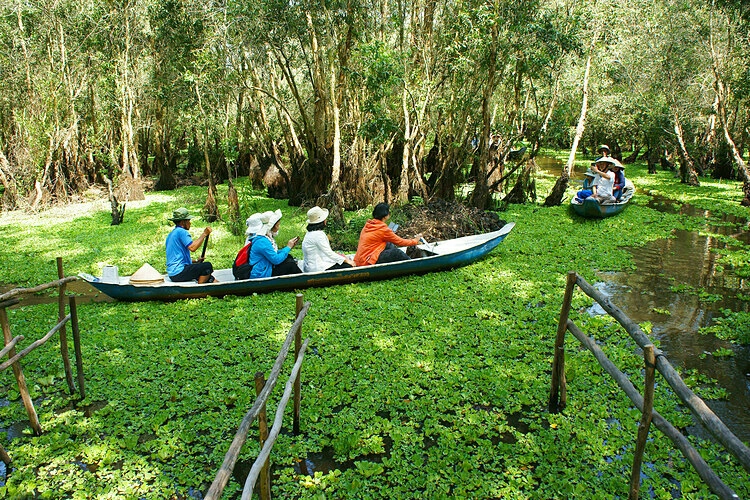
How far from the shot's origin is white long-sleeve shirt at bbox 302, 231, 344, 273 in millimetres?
7172

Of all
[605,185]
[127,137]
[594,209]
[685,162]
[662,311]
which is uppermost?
[127,137]

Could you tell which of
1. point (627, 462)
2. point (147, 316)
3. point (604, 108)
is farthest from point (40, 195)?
point (604, 108)

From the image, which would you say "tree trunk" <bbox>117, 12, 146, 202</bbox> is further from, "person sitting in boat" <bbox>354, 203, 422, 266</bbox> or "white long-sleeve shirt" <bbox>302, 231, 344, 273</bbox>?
"person sitting in boat" <bbox>354, 203, 422, 266</bbox>

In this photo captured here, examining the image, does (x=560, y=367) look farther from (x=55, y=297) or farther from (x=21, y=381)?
(x=55, y=297)

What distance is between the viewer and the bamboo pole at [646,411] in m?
2.90

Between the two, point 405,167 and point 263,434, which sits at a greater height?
point 405,167

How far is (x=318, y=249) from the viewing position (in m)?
7.23

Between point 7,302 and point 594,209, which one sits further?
point 594,209

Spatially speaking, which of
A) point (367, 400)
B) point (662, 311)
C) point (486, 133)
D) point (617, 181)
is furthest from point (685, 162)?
point (367, 400)

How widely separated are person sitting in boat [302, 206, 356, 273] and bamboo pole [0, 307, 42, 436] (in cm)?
378

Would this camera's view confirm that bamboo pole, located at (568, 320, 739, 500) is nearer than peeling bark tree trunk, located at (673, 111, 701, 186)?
Yes

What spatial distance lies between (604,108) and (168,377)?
19553 mm

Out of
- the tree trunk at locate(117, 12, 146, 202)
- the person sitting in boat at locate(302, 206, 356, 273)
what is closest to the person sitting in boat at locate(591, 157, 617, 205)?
the person sitting in boat at locate(302, 206, 356, 273)

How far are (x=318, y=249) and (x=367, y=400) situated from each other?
10.1 ft
